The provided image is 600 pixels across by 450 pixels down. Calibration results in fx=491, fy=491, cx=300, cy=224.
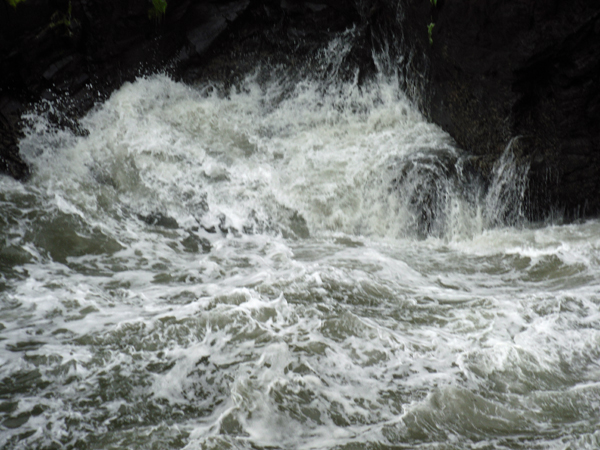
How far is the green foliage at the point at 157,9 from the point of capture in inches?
311

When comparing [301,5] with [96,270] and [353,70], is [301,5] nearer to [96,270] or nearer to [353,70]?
[353,70]

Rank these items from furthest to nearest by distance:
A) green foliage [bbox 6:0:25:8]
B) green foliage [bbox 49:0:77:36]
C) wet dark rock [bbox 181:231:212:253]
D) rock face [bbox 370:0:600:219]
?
1. green foliage [bbox 49:0:77:36]
2. green foliage [bbox 6:0:25:8]
3. wet dark rock [bbox 181:231:212:253]
4. rock face [bbox 370:0:600:219]

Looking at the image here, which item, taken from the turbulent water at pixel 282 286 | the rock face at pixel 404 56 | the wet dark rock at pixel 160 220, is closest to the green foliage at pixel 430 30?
the rock face at pixel 404 56

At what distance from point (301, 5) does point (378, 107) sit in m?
2.30

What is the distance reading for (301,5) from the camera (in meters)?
8.43

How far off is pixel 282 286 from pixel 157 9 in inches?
229

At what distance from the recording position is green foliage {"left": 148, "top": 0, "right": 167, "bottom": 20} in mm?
7906

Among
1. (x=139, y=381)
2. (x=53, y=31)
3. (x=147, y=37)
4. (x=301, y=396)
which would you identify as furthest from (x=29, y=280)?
(x=147, y=37)

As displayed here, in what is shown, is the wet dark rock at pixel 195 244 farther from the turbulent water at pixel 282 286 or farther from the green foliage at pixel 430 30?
the green foliage at pixel 430 30

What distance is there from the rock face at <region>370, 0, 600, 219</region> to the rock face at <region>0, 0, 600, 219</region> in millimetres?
12

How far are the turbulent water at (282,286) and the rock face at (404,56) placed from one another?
1.06 feet

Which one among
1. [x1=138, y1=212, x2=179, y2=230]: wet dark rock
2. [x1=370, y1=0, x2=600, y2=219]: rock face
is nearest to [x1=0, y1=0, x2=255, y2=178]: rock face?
[x1=138, y1=212, x2=179, y2=230]: wet dark rock

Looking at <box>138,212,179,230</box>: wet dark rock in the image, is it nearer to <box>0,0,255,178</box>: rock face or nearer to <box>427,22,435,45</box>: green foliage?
<box>0,0,255,178</box>: rock face

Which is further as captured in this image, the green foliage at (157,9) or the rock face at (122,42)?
the green foliage at (157,9)
